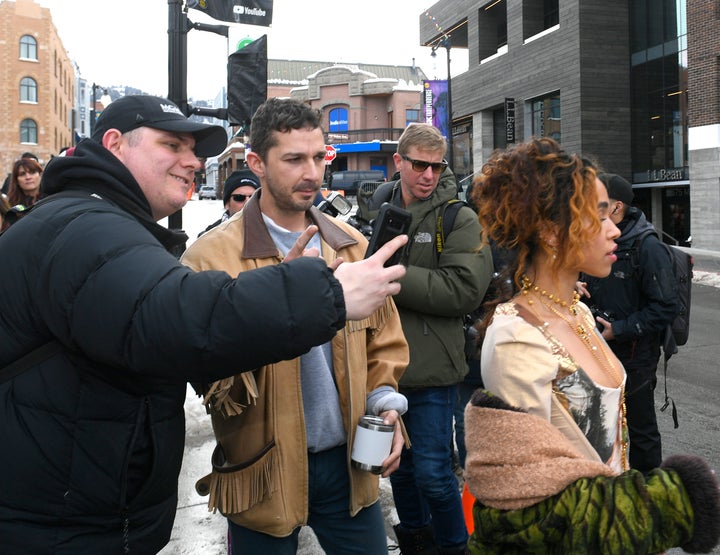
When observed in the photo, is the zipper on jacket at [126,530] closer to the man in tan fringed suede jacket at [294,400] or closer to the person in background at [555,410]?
the man in tan fringed suede jacket at [294,400]

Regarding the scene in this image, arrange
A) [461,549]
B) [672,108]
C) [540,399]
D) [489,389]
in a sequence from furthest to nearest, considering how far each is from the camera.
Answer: [672,108]
[461,549]
[489,389]
[540,399]

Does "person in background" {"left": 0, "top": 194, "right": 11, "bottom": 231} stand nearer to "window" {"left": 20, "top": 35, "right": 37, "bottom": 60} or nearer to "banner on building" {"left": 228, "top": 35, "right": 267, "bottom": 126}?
"banner on building" {"left": 228, "top": 35, "right": 267, "bottom": 126}

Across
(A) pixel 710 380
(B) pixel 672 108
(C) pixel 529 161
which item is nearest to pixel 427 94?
(B) pixel 672 108

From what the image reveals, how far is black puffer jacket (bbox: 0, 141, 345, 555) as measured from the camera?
1.41 m

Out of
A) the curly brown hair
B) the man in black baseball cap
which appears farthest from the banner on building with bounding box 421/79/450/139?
the man in black baseball cap

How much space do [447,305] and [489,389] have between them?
1.58m

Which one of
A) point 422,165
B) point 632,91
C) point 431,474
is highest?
point 632,91

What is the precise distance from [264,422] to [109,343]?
1045 millimetres

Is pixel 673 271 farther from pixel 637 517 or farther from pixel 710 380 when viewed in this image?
pixel 710 380

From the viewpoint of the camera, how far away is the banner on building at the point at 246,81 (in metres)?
6.91

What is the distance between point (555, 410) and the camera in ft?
6.41

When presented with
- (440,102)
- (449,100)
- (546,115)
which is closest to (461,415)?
(546,115)

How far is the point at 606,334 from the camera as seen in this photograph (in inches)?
172

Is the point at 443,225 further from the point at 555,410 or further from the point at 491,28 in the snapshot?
the point at 491,28
